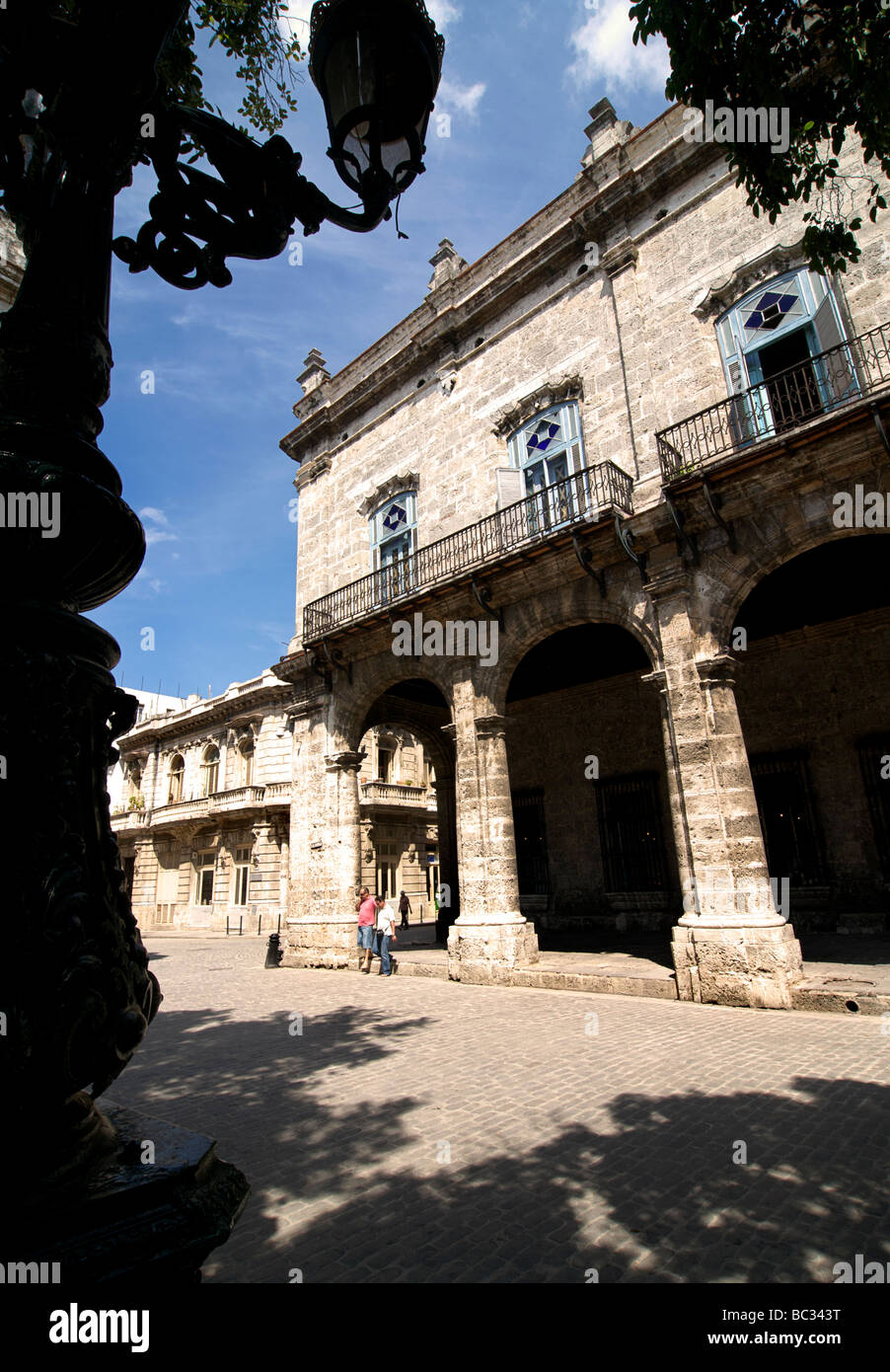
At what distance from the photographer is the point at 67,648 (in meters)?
1.33

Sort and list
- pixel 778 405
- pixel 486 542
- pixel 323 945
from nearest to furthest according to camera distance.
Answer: pixel 778 405, pixel 486 542, pixel 323 945

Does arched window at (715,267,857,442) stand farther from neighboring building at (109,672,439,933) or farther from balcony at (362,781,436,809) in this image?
balcony at (362,781,436,809)

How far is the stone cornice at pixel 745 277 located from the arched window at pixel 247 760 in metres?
22.7

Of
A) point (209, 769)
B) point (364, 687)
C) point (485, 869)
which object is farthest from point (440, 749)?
point (209, 769)

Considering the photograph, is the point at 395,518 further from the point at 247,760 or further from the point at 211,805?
the point at 211,805

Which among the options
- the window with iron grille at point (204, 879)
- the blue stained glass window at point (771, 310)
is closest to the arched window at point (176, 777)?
the window with iron grille at point (204, 879)

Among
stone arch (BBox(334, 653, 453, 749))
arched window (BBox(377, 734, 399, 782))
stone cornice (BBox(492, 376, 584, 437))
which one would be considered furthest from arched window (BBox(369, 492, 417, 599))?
arched window (BBox(377, 734, 399, 782))

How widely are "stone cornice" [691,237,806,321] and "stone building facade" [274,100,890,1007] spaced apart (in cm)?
5

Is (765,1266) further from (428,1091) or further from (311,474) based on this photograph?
(311,474)

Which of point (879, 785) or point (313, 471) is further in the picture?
point (313, 471)

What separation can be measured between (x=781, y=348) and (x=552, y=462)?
4.13 metres

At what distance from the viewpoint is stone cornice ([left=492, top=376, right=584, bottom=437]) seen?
1274cm

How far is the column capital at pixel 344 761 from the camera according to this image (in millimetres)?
14742
